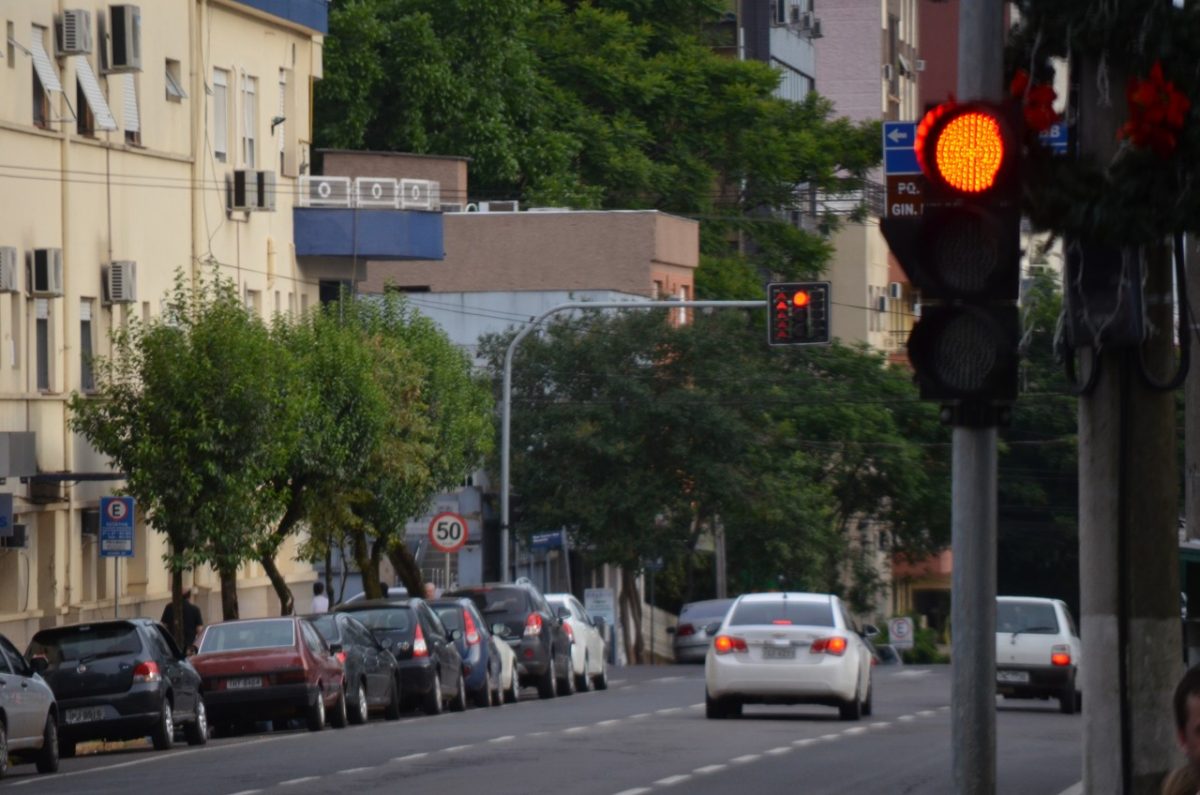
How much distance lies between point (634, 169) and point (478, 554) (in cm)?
1264

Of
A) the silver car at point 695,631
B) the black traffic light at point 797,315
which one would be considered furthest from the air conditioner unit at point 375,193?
the silver car at point 695,631

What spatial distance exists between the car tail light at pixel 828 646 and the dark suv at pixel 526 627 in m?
11.2

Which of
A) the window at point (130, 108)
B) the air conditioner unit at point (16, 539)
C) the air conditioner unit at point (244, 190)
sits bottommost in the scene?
the air conditioner unit at point (16, 539)

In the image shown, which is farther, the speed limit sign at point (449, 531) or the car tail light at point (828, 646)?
the speed limit sign at point (449, 531)

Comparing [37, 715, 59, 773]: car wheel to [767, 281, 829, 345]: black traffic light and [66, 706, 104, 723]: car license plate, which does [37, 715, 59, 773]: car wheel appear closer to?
[66, 706, 104, 723]: car license plate

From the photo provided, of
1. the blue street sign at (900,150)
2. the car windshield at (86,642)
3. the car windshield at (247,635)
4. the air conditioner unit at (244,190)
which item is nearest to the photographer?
the blue street sign at (900,150)

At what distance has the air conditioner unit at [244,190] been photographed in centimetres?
4500

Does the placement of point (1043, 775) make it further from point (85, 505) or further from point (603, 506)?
point (603, 506)

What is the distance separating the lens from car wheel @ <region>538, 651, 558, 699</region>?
40.1 m

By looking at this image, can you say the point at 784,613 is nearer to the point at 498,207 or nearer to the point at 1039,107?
the point at 1039,107

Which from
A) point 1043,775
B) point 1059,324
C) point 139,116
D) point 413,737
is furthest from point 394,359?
point 1059,324

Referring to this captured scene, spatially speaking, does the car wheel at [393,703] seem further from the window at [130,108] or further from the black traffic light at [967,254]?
the black traffic light at [967,254]

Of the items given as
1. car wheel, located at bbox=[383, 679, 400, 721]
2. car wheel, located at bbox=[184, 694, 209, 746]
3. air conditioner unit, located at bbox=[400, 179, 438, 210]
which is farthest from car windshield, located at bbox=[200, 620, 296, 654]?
air conditioner unit, located at bbox=[400, 179, 438, 210]

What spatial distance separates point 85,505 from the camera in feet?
131
